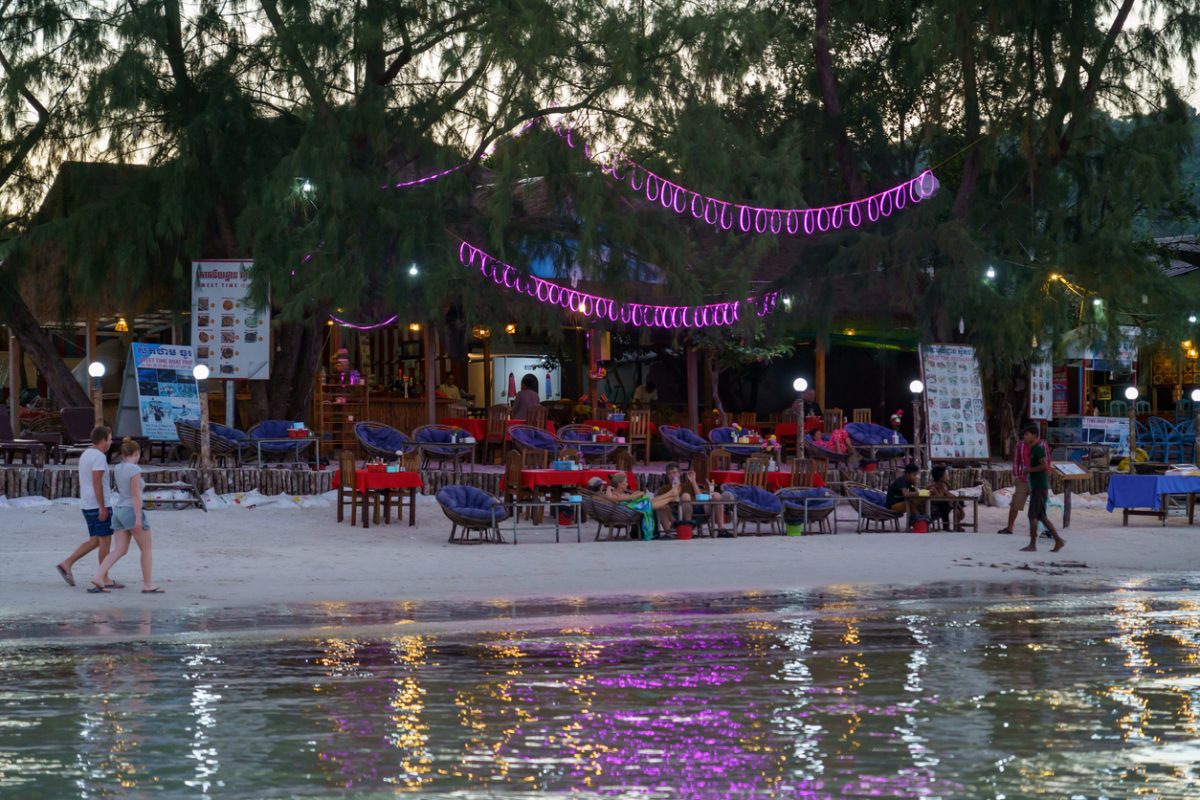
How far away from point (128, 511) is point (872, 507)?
32.3ft

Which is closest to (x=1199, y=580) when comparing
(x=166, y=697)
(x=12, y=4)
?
(x=166, y=697)

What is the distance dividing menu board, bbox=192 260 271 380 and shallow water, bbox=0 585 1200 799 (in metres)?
8.96

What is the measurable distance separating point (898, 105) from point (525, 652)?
Result: 1864 cm

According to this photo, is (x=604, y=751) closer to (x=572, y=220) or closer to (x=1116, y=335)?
(x=572, y=220)

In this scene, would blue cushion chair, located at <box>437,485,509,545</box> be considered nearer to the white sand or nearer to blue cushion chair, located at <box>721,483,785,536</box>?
the white sand

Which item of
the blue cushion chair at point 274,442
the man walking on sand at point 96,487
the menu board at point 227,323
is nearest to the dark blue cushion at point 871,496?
the blue cushion chair at point 274,442

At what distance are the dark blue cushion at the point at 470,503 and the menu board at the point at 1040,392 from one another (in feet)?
36.6

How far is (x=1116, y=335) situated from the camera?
24672 millimetres

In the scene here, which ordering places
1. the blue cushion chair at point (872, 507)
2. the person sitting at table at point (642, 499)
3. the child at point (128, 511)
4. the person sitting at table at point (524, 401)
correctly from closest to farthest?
the child at point (128, 511)
the person sitting at table at point (642, 499)
the blue cushion chair at point (872, 507)
the person sitting at table at point (524, 401)

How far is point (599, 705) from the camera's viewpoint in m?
8.91

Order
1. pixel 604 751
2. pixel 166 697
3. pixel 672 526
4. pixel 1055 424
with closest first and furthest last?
pixel 604 751 < pixel 166 697 < pixel 672 526 < pixel 1055 424

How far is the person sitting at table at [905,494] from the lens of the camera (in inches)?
779

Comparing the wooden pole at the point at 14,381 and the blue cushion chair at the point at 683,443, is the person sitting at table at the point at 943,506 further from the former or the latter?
the wooden pole at the point at 14,381

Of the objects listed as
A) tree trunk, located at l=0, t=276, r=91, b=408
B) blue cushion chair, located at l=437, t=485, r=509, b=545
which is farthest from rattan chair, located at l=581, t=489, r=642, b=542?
tree trunk, located at l=0, t=276, r=91, b=408
